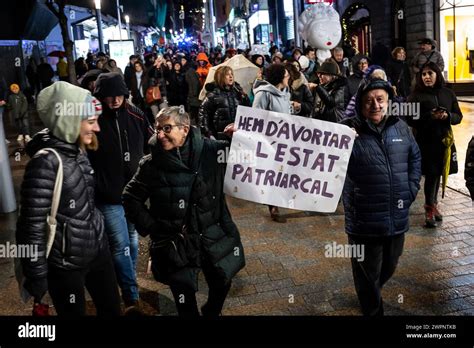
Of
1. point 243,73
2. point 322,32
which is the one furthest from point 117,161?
point 322,32

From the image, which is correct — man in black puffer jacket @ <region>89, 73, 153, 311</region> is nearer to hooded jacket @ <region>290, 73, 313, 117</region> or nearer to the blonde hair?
the blonde hair

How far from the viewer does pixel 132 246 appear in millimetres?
4980

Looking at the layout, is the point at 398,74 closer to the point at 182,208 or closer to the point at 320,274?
the point at 320,274

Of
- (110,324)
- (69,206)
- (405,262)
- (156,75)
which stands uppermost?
(156,75)

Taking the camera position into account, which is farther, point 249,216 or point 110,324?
point 249,216

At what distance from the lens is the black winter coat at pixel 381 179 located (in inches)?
157

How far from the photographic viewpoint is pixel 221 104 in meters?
7.60

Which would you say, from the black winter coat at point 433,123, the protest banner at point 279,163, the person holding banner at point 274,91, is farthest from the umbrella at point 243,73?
the protest banner at point 279,163

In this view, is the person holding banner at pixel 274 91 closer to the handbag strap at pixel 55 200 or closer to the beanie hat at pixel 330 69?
the beanie hat at pixel 330 69

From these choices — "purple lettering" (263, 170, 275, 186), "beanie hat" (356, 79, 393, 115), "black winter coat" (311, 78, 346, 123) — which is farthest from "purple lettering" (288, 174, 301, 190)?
"black winter coat" (311, 78, 346, 123)

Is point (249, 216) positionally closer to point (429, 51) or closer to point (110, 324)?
point (110, 324)

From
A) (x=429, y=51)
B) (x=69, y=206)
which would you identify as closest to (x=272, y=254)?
(x=69, y=206)

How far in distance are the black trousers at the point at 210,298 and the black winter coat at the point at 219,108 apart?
3815mm

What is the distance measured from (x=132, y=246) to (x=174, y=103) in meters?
11.9
